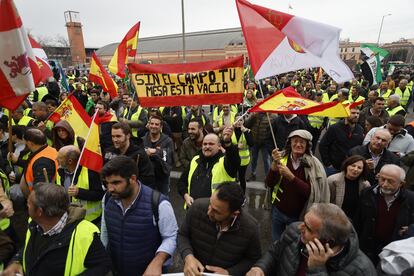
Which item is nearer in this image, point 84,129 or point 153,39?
point 84,129

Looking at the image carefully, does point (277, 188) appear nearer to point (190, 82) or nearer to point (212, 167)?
point (212, 167)

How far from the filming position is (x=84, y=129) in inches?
164

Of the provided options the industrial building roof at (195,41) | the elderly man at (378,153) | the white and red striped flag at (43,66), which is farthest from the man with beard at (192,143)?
the industrial building roof at (195,41)

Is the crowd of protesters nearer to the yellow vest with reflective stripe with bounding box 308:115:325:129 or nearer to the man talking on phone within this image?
the man talking on phone

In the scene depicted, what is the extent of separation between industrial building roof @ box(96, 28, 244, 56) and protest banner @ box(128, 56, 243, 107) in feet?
199

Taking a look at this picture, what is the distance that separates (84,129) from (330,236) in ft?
11.8

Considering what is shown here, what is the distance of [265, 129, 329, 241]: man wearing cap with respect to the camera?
9.77ft

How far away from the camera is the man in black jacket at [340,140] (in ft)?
15.0

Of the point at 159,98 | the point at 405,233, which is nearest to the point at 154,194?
the point at 159,98

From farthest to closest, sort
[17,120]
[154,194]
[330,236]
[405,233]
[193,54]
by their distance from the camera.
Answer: [193,54] → [17,120] → [405,233] → [154,194] → [330,236]

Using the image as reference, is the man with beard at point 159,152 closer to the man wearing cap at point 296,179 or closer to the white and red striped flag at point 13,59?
the man wearing cap at point 296,179

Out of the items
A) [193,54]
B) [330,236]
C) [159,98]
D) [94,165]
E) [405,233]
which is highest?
[159,98]

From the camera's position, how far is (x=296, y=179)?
2951 mm

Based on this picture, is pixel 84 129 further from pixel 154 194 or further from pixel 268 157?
pixel 268 157
